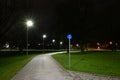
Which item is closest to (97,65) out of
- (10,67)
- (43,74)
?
(43,74)

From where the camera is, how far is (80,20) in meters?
57.0

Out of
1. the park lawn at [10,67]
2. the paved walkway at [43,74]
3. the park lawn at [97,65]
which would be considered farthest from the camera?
the park lawn at [97,65]

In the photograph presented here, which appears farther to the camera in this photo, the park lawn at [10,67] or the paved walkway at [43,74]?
the park lawn at [10,67]

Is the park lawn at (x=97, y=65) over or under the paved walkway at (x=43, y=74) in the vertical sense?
over

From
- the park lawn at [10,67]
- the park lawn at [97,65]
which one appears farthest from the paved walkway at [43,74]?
the park lawn at [97,65]

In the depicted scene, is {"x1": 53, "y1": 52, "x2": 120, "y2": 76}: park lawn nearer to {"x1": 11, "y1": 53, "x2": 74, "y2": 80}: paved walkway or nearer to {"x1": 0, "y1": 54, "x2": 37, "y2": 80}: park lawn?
{"x1": 11, "y1": 53, "x2": 74, "y2": 80}: paved walkway

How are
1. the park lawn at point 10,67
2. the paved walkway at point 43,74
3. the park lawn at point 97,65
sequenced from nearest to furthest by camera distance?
the paved walkway at point 43,74 < the park lawn at point 10,67 < the park lawn at point 97,65

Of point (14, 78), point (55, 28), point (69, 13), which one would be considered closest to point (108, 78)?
point (14, 78)

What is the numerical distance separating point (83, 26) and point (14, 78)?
4491 cm

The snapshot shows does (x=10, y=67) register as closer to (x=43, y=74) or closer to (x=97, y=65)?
(x=43, y=74)

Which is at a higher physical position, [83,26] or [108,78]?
[83,26]

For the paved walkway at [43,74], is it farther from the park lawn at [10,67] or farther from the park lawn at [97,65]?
the park lawn at [97,65]

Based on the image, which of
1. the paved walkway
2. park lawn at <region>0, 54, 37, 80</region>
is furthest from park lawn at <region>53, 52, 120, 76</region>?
park lawn at <region>0, 54, 37, 80</region>

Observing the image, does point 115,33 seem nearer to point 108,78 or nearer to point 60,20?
point 60,20
